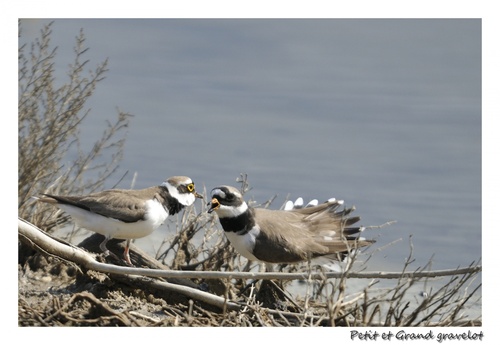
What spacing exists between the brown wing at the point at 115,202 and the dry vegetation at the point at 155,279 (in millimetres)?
334

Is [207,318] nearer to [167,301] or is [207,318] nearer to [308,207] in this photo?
[167,301]

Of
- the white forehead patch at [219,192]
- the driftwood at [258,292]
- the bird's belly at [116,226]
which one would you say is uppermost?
the white forehead patch at [219,192]

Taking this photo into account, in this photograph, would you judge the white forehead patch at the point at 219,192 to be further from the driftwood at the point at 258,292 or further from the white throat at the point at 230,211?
the driftwood at the point at 258,292

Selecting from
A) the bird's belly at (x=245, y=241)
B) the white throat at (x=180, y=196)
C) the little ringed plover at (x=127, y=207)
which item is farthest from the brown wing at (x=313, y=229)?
the little ringed plover at (x=127, y=207)

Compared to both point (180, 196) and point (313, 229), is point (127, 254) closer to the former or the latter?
point (180, 196)

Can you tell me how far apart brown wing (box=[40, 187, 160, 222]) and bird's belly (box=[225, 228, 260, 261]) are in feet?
2.44

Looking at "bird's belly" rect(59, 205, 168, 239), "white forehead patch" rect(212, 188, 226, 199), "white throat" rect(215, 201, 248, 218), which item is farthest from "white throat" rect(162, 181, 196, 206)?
"white throat" rect(215, 201, 248, 218)

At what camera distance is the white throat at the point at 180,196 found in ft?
25.8

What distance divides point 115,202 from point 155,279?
28.7 inches

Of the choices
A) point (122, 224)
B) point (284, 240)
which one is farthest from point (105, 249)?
point (284, 240)

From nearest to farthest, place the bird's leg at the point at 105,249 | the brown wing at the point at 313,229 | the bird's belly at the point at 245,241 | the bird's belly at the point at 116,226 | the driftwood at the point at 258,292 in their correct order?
1. the driftwood at the point at 258,292
2. the bird's belly at the point at 245,241
3. the brown wing at the point at 313,229
4. the bird's belly at the point at 116,226
5. the bird's leg at the point at 105,249

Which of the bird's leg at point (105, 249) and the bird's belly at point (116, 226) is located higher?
the bird's belly at point (116, 226)

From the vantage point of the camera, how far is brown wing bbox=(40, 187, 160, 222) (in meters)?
7.68

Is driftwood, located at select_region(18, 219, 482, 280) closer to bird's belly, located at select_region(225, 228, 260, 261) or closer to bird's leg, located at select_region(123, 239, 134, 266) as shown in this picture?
bird's leg, located at select_region(123, 239, 134, 266)
